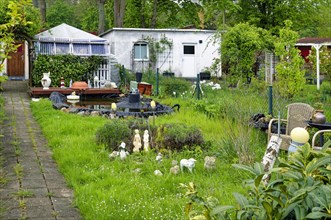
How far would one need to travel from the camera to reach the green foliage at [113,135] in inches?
319

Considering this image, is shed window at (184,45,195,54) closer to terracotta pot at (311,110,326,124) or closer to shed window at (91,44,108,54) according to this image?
shed window at (91,44,108,54)

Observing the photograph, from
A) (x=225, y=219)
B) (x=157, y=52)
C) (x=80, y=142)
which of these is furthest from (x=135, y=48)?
(x=225, y=219)

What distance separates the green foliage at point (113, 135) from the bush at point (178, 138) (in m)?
0.54

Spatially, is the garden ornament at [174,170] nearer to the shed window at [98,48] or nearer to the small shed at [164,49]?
the shed window at [98,48]

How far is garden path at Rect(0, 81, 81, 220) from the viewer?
202 inches

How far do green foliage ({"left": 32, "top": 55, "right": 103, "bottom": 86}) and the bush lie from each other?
37.3 feet

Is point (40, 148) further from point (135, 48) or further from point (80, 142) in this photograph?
point (135, 48)

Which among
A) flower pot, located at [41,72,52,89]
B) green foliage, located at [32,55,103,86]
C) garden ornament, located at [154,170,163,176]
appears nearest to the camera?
garden ornament, located at [154,170,163,176]

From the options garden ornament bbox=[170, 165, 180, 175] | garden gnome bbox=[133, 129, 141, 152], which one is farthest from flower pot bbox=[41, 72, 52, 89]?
garden ornament bbox=[170, 165, 180, 175]

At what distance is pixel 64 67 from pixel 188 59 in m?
8.63

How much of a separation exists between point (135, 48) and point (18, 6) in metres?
17.7

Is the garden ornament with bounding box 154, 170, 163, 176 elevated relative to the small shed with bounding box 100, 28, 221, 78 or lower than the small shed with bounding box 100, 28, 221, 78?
lower

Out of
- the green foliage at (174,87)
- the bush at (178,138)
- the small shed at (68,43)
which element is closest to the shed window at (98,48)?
the small shed at (68,43)

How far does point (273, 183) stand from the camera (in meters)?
2.79
